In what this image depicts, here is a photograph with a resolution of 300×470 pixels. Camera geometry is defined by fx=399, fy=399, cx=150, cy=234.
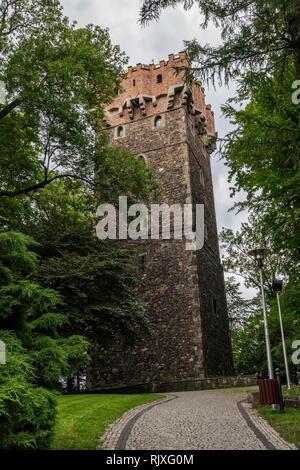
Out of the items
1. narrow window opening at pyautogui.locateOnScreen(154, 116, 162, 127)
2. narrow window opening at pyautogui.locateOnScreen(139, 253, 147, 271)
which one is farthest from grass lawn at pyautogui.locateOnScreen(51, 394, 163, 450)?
narrow window opening at pyautogui.locateOnScreen(154, 116, 162, 127)

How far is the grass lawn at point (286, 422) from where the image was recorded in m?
5.82

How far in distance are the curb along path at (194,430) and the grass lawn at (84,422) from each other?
0.64 feet

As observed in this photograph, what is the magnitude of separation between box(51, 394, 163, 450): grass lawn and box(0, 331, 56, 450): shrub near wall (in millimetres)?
535

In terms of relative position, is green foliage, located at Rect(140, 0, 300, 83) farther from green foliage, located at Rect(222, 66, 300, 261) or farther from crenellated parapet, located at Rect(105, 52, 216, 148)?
crenellated parapet, located at Rect(105, 52, 216, 148)

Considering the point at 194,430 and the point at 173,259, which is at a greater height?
the point at 173,259

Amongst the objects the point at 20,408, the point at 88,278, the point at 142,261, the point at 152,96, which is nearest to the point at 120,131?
the point at 152,96

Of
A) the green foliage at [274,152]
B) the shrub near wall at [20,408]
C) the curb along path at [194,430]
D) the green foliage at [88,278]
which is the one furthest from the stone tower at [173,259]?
the shrub near wall at [20,408]

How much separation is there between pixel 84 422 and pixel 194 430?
2.02 meters

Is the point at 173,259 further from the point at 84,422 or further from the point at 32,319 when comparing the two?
the point at 32,319

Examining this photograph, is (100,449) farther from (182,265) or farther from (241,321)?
(241,321)

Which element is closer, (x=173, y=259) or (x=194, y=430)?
(x=194, y=430)

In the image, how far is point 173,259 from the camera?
64.4ft

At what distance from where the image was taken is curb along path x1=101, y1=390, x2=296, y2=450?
5395mm

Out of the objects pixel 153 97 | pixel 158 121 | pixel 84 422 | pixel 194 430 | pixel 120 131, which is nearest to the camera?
pixel 194 430
